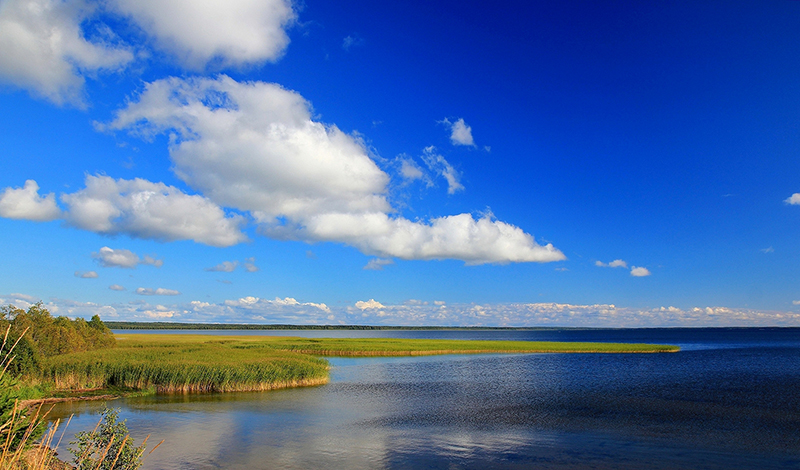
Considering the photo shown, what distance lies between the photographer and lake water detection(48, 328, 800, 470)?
20.1 m

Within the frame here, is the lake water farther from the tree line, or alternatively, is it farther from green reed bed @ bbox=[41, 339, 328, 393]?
the tree line

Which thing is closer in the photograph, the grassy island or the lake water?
the lake water

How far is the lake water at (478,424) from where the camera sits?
792 inches

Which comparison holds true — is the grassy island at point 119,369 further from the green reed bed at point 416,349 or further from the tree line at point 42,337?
the green reed bed at point 416,349

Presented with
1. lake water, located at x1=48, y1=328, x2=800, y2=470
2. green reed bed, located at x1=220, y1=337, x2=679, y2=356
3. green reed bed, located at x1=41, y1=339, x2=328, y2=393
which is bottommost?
green reed bed, located at x1=220, y1=337, x2=679, y2=356

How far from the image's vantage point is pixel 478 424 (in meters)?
27.1

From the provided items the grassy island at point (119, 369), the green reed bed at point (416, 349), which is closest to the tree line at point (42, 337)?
the grassy island at point (119, 369)

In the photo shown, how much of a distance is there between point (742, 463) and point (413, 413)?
17235 mm

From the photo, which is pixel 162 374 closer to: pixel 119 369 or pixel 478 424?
pixel 119 369

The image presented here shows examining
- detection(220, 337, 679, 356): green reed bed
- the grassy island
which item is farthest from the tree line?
detection(220, 337, 679, 356): green reed bed

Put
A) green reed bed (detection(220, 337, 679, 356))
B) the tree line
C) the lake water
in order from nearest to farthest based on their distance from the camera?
the lake water, the tree line, green reed bed (detection(220, 337, 679, 356))

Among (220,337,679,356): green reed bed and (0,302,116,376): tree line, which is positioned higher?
(0,302,116,376): tree line

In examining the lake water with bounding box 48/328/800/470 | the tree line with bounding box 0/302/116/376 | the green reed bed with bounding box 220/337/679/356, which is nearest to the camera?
the lake water with bounding box 48/328/800/470

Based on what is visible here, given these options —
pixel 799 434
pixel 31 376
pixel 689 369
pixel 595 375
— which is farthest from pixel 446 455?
pixel 689 369
